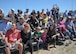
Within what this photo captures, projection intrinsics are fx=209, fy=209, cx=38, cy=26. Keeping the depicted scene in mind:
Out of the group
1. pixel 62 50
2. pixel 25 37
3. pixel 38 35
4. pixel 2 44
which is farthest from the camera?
pixel 62 50

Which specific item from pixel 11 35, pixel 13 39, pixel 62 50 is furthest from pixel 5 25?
pixel 62 50

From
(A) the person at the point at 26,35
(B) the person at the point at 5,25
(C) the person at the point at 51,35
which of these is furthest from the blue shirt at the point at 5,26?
(C) the person at the point at 51,35

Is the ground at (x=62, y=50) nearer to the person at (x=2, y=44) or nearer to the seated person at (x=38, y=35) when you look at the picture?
the seated person at (x=38, y=35)

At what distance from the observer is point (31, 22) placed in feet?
40.6

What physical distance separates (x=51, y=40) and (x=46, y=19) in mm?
2645

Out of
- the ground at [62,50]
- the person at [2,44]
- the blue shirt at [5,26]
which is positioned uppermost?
the blue shirt at [5,26]

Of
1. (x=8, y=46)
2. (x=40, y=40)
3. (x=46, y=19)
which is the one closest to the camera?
(x=8, y=46)

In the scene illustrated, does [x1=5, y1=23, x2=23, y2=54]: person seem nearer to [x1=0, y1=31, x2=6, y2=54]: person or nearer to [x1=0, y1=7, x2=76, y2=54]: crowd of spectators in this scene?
[x1=0, y1=7, x2=76, y2=54]: crowd of spectators

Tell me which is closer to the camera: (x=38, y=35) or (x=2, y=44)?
(x=2, y=44)

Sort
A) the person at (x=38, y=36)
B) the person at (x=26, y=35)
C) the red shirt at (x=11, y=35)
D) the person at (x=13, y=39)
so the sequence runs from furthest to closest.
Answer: the person at (x=38, y=36)
the person at (x=26, y=35)
the red shirt at (x=11, y=35)
the person at (x=13, y=39)

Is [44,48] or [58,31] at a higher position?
[58,31]

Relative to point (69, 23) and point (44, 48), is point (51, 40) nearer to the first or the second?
point (44, 48)

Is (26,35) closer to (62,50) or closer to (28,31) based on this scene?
(28,31)

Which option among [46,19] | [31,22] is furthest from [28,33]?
[46,19]
